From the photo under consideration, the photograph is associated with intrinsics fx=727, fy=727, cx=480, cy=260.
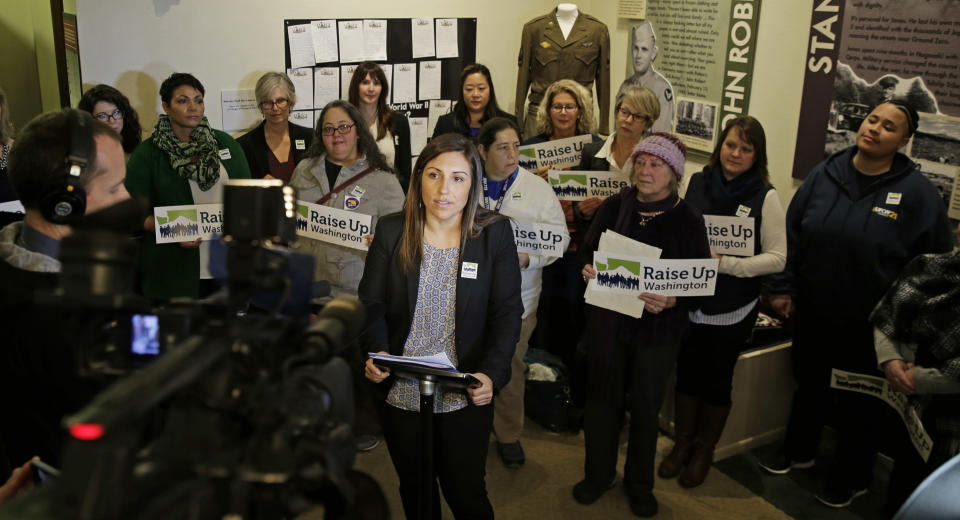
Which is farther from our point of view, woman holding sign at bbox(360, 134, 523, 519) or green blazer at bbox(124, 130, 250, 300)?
green blazer at bbox(124, 130, 250, 300)

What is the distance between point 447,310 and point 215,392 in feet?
5.47

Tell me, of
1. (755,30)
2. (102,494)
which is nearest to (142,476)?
(102,494)

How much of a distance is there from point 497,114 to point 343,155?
62.5 inches

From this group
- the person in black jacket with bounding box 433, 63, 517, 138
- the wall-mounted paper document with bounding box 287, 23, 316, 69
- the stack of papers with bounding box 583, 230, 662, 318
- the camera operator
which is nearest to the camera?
the camera operator

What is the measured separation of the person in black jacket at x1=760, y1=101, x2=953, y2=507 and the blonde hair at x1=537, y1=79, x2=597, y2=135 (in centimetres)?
136

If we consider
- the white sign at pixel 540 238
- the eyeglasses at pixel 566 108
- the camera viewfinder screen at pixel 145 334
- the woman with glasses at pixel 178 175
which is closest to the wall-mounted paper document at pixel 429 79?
the eyeglasses at pixel 566 108

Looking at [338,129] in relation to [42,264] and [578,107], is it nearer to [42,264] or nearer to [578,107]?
[578,107]

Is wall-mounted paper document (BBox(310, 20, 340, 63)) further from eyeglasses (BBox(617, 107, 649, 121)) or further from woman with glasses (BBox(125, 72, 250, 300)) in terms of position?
eyeglasses (BBox(617, 107, 649, 121))

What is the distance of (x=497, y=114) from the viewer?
4957 millimetres

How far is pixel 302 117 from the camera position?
5758mm

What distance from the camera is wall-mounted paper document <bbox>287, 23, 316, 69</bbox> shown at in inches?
219

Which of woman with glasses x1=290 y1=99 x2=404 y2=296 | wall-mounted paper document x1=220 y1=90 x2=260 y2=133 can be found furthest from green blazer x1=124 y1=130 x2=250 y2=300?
wall-mounted paper document x1=220 y1=90 x2=260 y2=133

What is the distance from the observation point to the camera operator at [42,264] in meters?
1.41

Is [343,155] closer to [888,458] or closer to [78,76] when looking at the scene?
[78,76]
